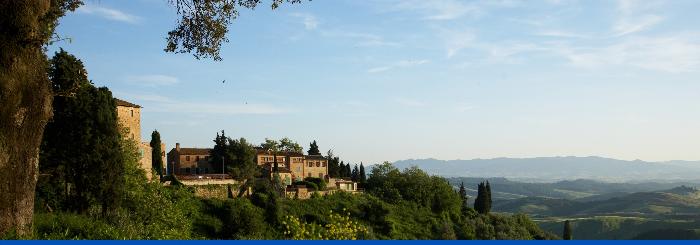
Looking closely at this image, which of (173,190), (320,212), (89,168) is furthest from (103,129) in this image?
(320,212)

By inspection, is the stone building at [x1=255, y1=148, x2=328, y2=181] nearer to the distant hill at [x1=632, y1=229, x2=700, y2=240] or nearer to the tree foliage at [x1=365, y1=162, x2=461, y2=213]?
the tree foliage at [x1=365, y1=162, x2=461, y2=213]

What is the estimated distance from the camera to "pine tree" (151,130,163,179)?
235 ft

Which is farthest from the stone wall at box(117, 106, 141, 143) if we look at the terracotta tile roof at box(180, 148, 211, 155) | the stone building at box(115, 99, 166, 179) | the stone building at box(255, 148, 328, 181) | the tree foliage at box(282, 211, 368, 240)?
the stone building at box(255, 148, 328, 181)

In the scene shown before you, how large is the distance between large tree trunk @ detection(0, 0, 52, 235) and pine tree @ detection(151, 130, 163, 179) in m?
60.8

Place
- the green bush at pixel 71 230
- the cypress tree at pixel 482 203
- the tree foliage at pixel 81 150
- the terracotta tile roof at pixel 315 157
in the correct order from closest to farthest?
1. the green bush at pixel 71 230
2. the tree foliage at pixel 81 150
3. the terracotta tile roof at pixel 315 157
4. the cypress tree at pixel 482 203

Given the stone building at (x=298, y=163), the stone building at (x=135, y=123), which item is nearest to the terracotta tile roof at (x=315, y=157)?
the stone building at (x=298, y=163)

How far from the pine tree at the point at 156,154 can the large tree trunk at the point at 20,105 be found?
60785 millimetres

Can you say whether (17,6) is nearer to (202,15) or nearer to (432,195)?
(202,15)

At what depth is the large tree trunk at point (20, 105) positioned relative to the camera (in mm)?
10656

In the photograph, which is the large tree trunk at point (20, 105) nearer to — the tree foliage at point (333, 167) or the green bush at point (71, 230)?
the green bush at point (71, 230)

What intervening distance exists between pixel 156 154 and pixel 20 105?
6392 cm

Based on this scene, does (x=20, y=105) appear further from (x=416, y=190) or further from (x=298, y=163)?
(x=298, y=163)

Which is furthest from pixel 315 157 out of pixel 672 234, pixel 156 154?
pixel 672 234

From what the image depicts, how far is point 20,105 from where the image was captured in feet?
35.8
